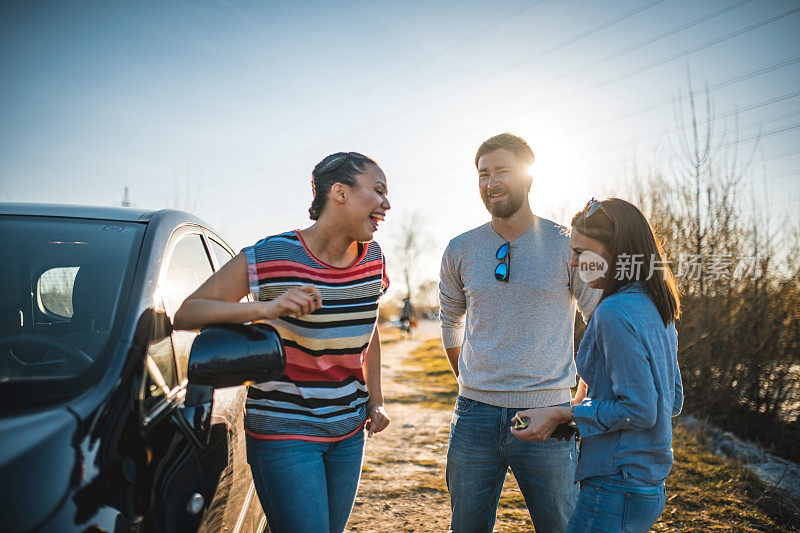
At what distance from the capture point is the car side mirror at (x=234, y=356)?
149cm

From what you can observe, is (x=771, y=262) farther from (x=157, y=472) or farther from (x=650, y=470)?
(x=157, y=472)

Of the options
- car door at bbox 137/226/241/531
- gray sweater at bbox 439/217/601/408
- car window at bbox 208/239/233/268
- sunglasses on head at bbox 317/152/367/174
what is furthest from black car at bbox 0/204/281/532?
gray sweater at bbox 439/217/601/408

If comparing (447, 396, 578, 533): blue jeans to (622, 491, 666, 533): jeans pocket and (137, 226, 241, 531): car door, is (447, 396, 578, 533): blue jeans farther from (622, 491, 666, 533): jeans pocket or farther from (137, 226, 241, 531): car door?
(137, 226, 241, 531): car door

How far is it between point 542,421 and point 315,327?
865mm

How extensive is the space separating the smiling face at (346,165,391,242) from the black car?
2.22 ft

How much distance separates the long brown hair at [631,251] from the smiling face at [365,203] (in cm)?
81

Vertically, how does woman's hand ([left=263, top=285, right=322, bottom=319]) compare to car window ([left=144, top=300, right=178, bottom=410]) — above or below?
above

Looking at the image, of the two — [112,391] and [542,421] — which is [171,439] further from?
[542,421]

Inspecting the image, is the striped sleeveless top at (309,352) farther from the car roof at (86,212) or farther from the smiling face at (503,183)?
the smiling face at (503,183)

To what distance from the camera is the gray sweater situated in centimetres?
245

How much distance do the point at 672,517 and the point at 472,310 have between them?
2869 millimetres

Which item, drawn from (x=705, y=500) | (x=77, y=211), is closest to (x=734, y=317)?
(x=705, y=500)

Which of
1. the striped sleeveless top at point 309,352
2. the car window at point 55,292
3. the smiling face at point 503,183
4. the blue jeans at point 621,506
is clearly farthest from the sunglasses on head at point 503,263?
the car window at point 55,292

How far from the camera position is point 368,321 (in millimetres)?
2129
